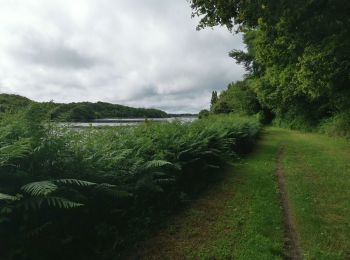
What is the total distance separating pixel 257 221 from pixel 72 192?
12.5 feet

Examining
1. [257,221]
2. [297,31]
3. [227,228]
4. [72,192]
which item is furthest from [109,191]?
[297,31]

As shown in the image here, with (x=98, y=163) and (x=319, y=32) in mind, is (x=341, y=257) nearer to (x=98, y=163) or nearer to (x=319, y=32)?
(x=98, y=163)

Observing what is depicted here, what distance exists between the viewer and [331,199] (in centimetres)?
854

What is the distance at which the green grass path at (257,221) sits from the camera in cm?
540

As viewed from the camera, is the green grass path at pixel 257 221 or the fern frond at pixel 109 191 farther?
the green grass path at pixel 257 221

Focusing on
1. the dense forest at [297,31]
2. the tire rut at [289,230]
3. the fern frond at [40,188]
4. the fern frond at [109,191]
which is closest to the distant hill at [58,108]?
the fern frond at [109,191]

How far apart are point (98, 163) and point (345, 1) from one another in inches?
294

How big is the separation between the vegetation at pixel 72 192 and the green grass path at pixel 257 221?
1.98 ft

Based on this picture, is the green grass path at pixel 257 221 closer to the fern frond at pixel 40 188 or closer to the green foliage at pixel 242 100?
the fern frond at pixel 40 188

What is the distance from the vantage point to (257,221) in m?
6.74

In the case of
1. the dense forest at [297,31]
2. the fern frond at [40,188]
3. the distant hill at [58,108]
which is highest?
the dense forest at [297,31]

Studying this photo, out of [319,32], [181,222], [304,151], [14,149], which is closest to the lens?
[14,149]

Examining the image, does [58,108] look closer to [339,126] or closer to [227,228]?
[227,228]

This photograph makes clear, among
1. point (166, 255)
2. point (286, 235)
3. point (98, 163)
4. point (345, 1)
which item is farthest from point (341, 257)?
point (345, 1)
